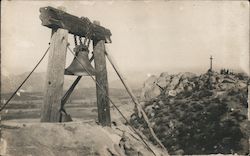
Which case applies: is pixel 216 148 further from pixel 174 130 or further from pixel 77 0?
pixel 77 0

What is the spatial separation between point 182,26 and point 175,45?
646mm

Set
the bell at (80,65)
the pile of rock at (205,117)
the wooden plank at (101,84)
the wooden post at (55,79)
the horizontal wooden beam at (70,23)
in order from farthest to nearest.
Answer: the pile of rock at (205,117) < the wooden plank at (101,84) < the bell at (80,65) < the wooden post at (55,79) < the horizontal wooden beam at (70,23)

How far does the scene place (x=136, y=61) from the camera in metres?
7.81

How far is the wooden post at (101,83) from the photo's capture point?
17.4 feet

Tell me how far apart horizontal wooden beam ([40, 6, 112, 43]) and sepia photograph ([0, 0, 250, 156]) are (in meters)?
0.01

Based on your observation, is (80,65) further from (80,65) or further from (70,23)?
(70,23)

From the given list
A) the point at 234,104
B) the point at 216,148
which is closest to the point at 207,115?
the point at 234,104

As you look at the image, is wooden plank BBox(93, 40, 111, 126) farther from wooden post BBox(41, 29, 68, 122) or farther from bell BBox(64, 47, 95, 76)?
wooden post BBox(41, 29, 68, 122)

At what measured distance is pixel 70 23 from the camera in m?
4.68

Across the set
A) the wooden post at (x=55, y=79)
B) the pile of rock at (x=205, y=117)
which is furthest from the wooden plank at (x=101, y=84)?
the pile of rock at (x=205, y=117)

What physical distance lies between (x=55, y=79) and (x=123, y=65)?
3746 millimetres

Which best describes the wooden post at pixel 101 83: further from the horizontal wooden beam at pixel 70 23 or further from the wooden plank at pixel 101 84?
the horizontal wooden beam at pixel 70 23

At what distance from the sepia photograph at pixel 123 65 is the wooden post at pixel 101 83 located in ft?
0.06

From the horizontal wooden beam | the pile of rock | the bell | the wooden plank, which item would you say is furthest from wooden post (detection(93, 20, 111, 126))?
the pile of rock
